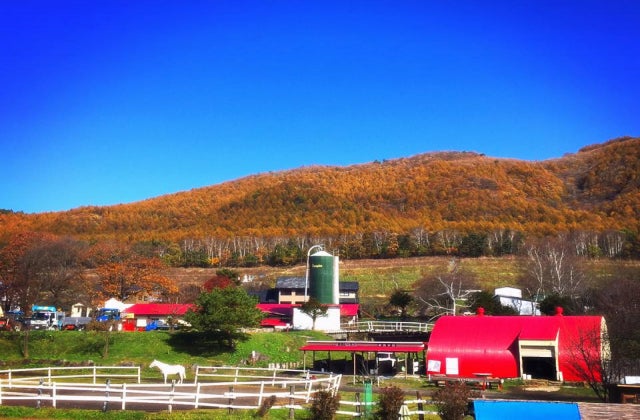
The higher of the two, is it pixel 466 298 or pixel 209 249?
pixel 209 249

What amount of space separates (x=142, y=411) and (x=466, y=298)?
47.2 meters

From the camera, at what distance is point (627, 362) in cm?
2681

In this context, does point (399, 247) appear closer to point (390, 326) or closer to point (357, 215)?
point (390, 326)

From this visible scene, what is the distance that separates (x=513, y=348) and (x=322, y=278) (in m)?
29.4

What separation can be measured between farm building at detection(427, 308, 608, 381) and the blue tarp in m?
19.1

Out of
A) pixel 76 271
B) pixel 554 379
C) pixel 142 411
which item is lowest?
pixel 554 379

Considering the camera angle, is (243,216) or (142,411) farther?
(243,216)

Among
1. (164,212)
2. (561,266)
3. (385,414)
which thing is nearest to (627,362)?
(385,414)

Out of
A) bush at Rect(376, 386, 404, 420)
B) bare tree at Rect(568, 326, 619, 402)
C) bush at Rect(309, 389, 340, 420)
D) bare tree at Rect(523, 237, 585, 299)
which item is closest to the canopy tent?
bare tree at Rect(568, 326, 619, 402)

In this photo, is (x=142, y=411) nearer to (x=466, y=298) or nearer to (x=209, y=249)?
(x=466, y=298)

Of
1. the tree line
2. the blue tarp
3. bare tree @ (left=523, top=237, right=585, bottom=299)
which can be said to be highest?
the tree line

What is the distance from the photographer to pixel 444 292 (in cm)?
6122

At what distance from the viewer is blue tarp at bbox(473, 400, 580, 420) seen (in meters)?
13.4

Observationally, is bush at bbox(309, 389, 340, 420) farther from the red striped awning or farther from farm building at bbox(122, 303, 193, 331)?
farm building at bbox(122, 303, 193, 331)
